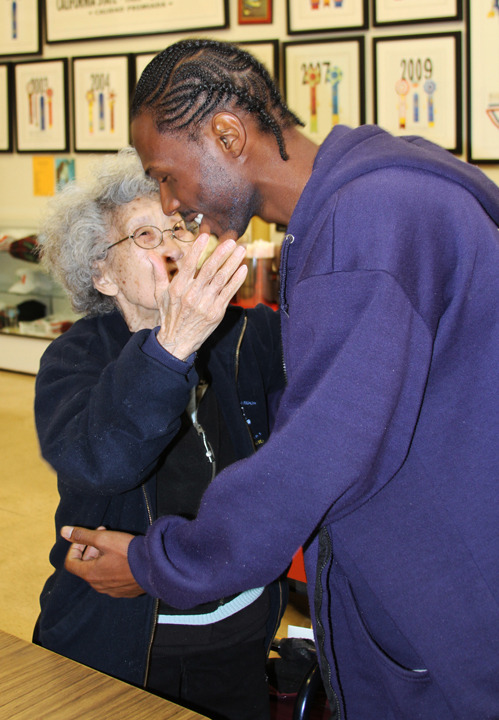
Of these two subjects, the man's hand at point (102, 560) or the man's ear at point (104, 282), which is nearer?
the man's hand at point (102, 560)

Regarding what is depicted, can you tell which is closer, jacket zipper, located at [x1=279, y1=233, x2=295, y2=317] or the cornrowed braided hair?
jacket zipper, located at [x1=279, y1=233, x2=295, y2=317]

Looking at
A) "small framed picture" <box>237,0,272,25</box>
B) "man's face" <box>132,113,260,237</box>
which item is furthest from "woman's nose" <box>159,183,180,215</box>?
"small framed picture" <box>237,0,272,25</box>

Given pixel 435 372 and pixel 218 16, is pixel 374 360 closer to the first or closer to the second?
pixel 435 372

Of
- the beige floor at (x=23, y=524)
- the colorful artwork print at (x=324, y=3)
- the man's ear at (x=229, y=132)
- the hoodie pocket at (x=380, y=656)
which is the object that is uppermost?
the colorful artwork print at (x=324, y=3)

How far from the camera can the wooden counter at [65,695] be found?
3.12 feet

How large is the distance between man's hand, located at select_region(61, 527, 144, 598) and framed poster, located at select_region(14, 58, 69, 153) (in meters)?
4.74

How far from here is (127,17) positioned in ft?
16.9

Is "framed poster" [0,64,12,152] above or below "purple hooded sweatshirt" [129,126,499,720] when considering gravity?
above

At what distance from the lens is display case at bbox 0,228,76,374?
5.63m

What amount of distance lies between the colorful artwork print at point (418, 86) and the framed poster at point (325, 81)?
5.3 inches

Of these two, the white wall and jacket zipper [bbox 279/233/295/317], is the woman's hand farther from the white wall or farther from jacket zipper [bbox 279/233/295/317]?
the white wall

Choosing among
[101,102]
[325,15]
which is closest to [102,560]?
[325,15]

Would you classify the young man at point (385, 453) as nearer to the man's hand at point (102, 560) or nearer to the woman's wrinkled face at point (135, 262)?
the man's hand at point (102, 560)

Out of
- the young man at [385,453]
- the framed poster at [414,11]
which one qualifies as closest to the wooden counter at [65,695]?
the young man at [385,453]
